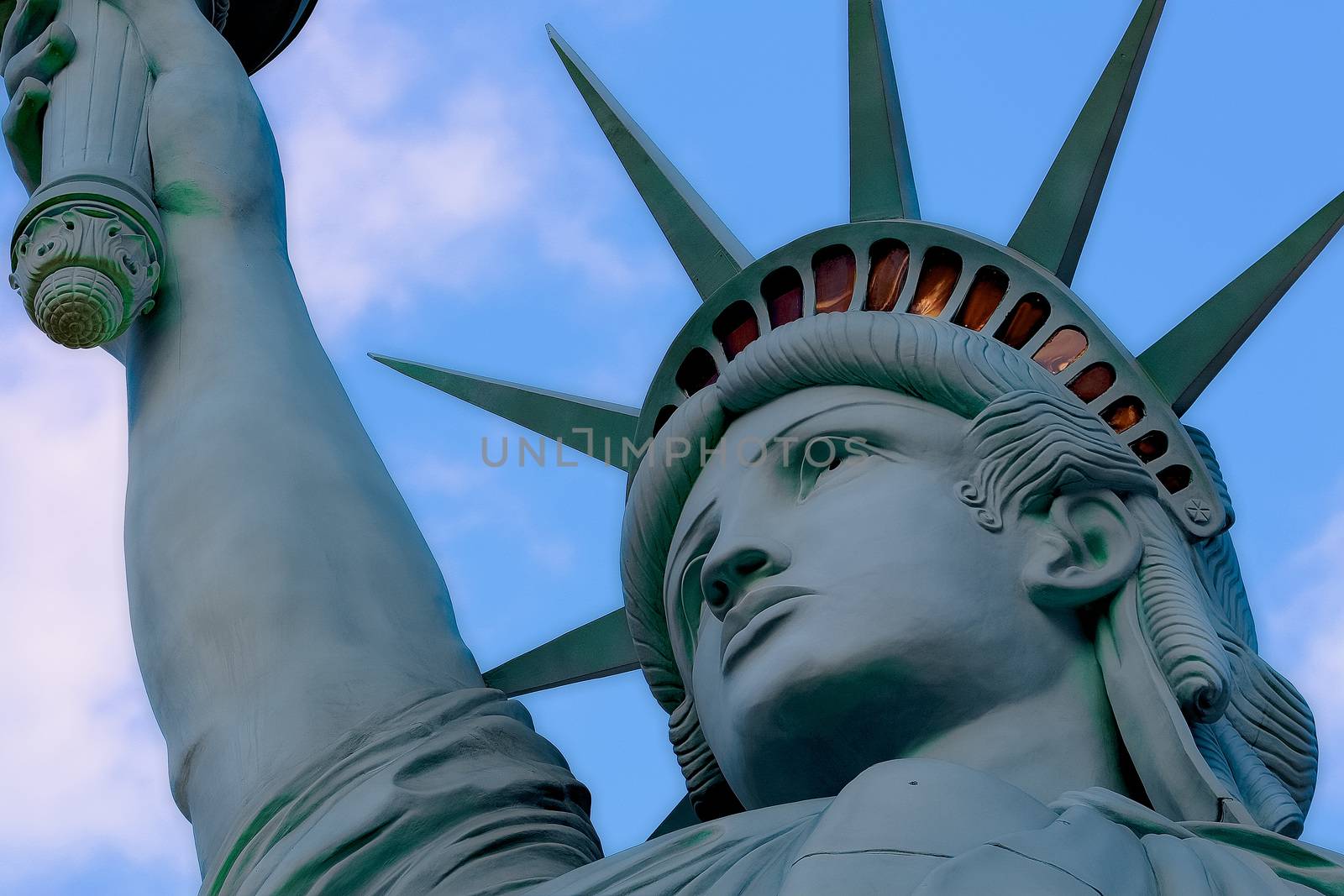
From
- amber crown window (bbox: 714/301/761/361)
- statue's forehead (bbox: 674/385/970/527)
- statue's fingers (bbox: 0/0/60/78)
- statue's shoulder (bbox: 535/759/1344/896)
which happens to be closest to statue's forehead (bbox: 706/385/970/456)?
statue's forehead (bbox: 674/385/970/527)

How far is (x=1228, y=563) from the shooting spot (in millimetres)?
6652

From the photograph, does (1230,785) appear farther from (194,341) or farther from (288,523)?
(194,341)


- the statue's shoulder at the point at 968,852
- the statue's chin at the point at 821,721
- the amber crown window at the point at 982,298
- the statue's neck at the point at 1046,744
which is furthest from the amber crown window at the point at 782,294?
the statue's shoulder at the point at 968,852

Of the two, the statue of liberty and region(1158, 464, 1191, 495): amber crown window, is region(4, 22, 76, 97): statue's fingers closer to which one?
the statue of liberty

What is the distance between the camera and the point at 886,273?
275 inches

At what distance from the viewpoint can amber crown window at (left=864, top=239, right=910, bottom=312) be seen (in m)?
6.93

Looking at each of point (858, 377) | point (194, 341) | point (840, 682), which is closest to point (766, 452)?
point (858, 377)

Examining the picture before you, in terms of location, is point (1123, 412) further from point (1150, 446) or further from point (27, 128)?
point (27, 128)

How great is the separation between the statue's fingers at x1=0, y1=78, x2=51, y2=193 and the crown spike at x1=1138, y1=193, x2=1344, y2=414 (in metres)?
3.66

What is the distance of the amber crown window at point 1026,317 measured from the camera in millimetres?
6848

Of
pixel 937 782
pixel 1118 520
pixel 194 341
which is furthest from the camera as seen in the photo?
pixel 194 341

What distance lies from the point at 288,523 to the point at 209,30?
2370 millimetres

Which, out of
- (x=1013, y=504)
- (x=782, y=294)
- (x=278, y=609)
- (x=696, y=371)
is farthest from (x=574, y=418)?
(x=1013, y=504)

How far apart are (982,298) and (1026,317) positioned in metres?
0.14
